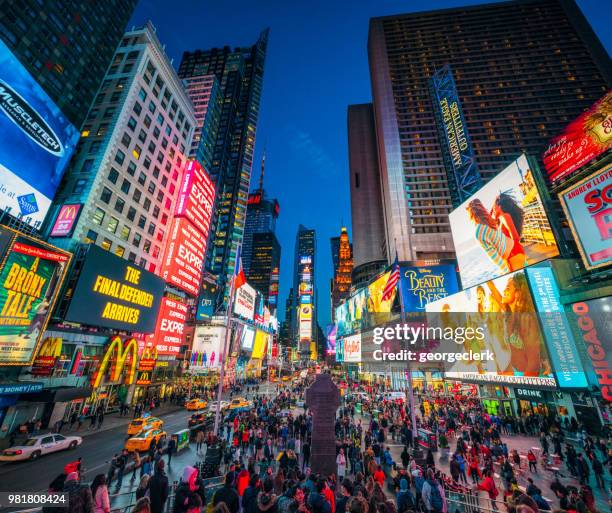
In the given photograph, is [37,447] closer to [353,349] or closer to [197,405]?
[197,405]

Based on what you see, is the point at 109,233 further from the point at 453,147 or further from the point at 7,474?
the point at 453,147

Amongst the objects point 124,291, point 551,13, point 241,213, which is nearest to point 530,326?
point 124,291

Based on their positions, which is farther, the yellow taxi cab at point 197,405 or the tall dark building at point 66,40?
the tall dark building at point 66,40

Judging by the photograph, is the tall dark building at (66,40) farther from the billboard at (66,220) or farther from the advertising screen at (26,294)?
the advertising screen at (26,294)

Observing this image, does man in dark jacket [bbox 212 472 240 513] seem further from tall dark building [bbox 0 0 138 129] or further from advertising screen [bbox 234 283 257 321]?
tall dark building [bbox 0 0 138 129]

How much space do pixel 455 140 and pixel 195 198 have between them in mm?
38840

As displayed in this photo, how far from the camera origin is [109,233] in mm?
33812

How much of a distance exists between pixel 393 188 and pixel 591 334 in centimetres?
6780

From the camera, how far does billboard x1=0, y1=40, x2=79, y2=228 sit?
2353 cm

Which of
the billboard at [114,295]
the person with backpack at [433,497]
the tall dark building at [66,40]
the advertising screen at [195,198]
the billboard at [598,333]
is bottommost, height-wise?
the person with backpack at [433,497]

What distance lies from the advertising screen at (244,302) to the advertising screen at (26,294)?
1717 inches

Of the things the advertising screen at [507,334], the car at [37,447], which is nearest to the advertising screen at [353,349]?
the advertising screen at [507,334]

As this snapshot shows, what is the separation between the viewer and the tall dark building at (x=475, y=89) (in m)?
80.6

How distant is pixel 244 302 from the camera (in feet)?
235
